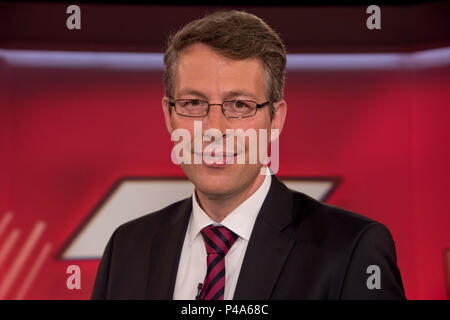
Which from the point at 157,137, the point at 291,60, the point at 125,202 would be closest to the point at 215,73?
the point at 291,60

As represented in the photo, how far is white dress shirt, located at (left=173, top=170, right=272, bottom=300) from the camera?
1.70 meters

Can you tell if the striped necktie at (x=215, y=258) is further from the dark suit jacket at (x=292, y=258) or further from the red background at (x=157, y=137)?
the red background at (x=157, y=137)

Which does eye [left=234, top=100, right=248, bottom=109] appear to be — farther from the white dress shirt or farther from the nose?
the white dress shirt

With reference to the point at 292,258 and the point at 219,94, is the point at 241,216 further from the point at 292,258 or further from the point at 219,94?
the point at 219,94

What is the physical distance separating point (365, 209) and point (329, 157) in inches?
15.3

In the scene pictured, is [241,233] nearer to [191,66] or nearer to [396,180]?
[191,66]

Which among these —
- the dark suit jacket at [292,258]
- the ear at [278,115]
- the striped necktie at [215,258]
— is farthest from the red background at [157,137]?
the striped necktie at [215,258]

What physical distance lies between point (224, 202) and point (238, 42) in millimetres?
510

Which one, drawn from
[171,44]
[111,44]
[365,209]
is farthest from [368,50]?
[171,44]

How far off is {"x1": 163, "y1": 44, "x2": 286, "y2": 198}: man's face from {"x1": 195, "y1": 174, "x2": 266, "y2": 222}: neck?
0.02 m

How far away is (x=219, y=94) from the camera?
5.43 ft

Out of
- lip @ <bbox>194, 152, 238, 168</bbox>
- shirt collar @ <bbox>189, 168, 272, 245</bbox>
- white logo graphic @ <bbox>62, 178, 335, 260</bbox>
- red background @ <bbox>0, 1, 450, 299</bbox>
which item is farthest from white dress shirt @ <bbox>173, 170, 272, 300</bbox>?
red background @ <bbox>0, 1, 450, 299</bbox>

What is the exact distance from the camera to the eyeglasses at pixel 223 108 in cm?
167

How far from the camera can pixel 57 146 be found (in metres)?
3.29
